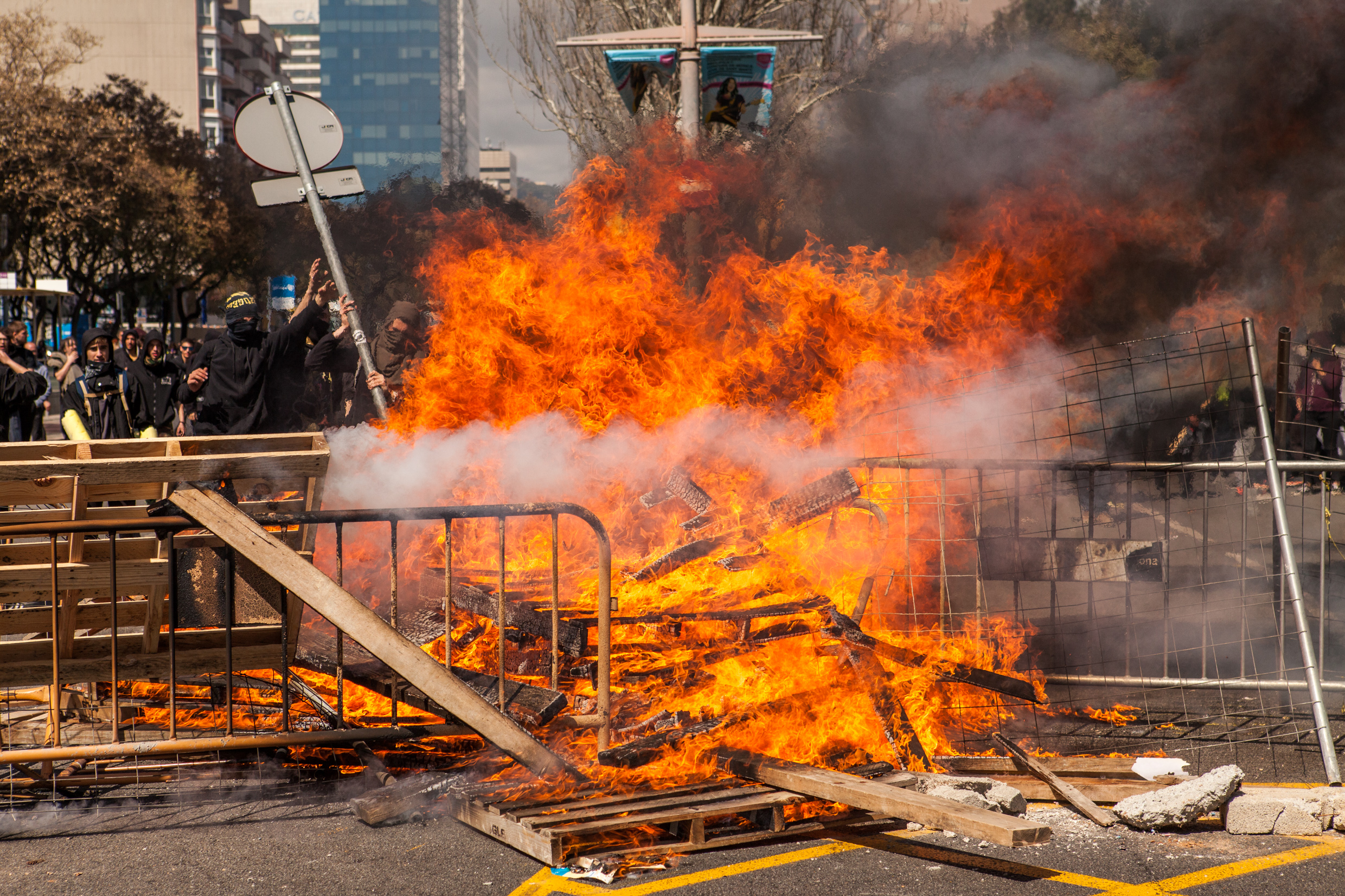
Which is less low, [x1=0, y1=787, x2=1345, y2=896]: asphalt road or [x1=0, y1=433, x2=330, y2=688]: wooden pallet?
[x1=0, y1=433, x2=330, y2=688]: wooden pallet

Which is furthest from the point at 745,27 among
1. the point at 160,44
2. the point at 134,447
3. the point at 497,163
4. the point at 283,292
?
the point at 497,163

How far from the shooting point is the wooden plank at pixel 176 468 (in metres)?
4.04

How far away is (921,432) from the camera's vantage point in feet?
24.6

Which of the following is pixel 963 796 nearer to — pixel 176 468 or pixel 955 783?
pixel 955 783

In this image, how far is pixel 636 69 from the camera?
10617mm

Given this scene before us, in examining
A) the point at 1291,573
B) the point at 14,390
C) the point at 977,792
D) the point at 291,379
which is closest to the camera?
the point at 977,792

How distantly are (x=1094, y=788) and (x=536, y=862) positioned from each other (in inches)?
A: 92.6

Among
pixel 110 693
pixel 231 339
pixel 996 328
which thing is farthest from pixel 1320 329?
pixel 110 693

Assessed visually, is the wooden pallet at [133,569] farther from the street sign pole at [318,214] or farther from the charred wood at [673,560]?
the charred wood at [673,560]

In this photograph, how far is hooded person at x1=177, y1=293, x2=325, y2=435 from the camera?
7242mm

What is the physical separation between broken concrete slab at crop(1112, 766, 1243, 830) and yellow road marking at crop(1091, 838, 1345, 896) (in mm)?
264

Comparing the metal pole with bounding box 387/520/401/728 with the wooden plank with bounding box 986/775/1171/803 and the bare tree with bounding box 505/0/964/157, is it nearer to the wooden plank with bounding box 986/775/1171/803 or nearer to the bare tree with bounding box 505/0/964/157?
the wooden plank with bounding box 986/775/1171/803

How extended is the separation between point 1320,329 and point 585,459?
8876 mm

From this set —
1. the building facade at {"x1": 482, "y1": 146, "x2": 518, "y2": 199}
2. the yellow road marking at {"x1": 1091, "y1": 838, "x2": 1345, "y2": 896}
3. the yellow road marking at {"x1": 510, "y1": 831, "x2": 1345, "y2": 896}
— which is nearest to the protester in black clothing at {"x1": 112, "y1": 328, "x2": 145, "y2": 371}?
the yellow road marking at {"x1": 510, "y1": 831, "x2": 1345, "y2": 896}
